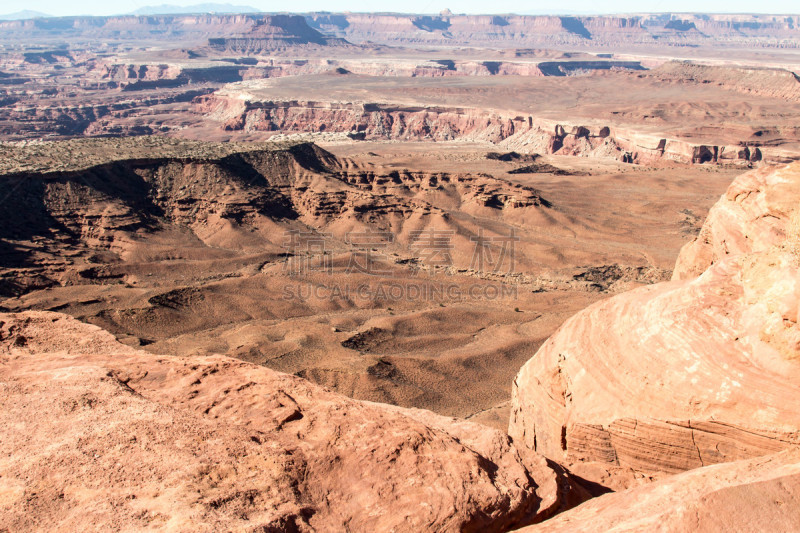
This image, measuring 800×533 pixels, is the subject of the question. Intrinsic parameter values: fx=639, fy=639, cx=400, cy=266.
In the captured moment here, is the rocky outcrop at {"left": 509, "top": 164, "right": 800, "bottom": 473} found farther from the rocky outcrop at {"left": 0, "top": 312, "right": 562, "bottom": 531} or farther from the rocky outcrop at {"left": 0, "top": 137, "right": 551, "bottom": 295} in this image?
the rocky outcrop at {"left": 0, "top": 137, "right": 551, "bottom": 295}

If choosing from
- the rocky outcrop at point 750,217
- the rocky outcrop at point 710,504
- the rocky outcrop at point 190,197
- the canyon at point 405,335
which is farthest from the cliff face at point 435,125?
the rocky outcrop at point 710,504

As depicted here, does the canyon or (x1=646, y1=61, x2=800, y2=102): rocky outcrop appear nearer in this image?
the canyon

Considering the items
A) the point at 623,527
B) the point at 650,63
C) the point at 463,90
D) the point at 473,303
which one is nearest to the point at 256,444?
the point at 623,527

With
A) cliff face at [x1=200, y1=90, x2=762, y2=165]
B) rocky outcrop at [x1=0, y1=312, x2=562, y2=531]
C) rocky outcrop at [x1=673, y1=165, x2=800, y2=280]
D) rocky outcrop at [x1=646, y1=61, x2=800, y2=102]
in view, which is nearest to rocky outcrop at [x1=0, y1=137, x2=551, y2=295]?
rocky outcrop at [x1=0, y1=312, x2=562, y2=531]

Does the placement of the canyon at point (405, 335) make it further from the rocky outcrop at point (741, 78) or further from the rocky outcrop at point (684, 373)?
the rocky outcrop at point (741, 78)

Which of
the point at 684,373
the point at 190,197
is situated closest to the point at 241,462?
the point at 684,373

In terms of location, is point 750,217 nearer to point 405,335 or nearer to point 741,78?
point 405,335

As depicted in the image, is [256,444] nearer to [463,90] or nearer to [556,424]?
[556,424]
